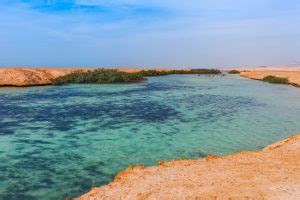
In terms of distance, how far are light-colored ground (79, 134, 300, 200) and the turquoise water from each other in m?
1.51

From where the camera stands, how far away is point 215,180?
941 centimetres

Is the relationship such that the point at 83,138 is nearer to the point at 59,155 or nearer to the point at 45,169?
the point at 59,155

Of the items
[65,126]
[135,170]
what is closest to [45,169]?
[135,170]

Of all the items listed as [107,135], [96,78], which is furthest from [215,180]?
[96,78]

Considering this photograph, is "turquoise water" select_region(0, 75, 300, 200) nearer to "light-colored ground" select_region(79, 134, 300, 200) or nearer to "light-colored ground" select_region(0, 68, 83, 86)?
"light-colored ground" select_region(79, 134, 300, 200)

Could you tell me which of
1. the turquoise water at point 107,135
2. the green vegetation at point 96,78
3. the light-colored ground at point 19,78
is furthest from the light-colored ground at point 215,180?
the green vegetation at point 96,78

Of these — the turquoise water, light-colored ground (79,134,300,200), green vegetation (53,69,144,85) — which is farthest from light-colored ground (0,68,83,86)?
light-colored ground (79,134,300,200)

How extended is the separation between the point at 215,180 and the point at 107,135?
9.56 meters

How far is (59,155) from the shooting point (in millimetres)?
14312

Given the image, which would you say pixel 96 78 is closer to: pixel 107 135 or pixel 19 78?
pixel 19 78

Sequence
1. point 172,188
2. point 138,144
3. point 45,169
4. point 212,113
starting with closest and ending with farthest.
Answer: point 172,188
point 45,169
point 138,144
point 212,113

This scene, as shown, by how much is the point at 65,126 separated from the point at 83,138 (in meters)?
3.35

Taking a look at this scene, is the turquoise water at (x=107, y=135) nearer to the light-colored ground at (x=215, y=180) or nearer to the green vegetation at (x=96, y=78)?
the light-colored ground at (x=215, y=180)

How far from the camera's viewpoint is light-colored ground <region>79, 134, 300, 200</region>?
8312mm
